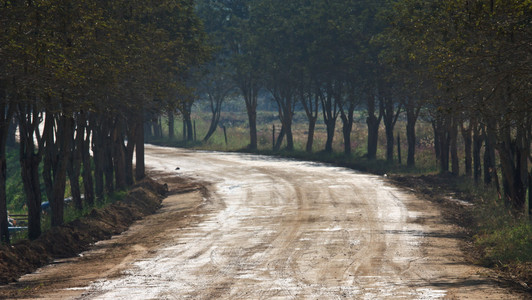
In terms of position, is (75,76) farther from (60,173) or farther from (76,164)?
(76,164)

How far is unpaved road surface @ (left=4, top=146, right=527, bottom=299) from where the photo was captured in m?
11.8

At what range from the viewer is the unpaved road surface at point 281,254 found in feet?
38.6

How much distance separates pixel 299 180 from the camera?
32719mm

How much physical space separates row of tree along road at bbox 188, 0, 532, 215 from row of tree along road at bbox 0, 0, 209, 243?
851 cm

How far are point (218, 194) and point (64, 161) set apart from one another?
9.64 meters

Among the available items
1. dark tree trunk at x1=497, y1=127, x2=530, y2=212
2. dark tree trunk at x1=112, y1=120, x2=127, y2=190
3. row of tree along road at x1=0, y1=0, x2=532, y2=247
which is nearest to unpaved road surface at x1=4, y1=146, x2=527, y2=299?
dark tree trunk at x1=497, y1=127, x2=530, y2=212

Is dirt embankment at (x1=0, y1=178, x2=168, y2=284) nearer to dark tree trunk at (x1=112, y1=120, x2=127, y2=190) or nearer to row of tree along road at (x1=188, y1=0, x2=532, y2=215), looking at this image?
dark tree trunk at (x1=112, y1=120, x2=127, y2=190)

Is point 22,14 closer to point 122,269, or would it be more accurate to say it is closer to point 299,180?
point 122,269

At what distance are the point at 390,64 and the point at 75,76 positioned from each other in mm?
21615

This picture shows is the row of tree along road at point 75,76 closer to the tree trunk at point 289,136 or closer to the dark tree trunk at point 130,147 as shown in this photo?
the dark tree trunk at point 130,147

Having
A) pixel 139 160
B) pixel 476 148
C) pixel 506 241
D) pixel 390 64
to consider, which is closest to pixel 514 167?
pixel 506 241

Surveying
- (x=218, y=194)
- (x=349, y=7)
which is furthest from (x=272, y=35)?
(x=218, y=194)

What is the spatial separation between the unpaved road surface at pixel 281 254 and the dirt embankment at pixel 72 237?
0.47 metres

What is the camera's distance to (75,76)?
15258mm
